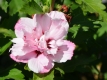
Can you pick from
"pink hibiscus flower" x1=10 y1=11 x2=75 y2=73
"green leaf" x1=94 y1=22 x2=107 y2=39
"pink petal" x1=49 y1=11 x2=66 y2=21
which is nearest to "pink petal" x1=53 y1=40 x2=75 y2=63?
"pink hibiscus flower" x1=10 y1=11 x2=75 y2=73

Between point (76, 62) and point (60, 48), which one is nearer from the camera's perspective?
point (60, 48)

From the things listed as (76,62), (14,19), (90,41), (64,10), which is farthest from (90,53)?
(64,10)

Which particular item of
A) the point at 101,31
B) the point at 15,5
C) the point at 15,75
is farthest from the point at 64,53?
the point at 101,31

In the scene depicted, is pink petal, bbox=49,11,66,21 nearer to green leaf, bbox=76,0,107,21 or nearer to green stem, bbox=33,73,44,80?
green leaf, bbox=76,0,107,21

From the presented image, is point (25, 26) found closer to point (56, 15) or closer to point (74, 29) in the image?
point (56, 15)

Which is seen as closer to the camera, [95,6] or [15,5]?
[95,6]

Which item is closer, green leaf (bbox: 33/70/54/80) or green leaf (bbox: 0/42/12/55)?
green leaf (bbox: 33/70/54/80)

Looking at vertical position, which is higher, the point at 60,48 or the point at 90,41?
the point at 60,48

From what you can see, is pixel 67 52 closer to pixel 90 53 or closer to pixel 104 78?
pixel 90 53
